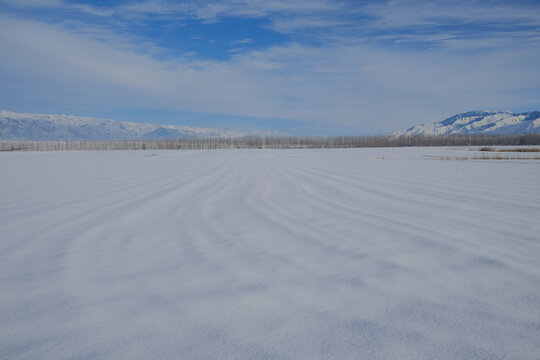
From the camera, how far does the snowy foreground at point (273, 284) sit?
1.22m

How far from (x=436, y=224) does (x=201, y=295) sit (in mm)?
2321

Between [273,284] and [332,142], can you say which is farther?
[332,142]

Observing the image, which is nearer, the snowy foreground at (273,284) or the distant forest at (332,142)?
A: the snowy foreground at (273,284)

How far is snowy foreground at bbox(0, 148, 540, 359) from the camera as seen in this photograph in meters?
1.22

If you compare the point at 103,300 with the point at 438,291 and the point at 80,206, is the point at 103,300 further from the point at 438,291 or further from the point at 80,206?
the point at 80,206

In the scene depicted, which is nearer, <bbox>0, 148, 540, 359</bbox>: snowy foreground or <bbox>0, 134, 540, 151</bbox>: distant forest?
<bbox>0, 148, 540, 359</bbox>: snowy foreground

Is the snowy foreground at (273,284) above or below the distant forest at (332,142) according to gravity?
below

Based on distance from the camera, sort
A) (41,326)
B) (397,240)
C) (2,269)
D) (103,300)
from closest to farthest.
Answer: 1. (41,326)
2. (103,300)
3. (2,269)
4. (397,240)

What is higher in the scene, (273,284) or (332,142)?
(332,142)

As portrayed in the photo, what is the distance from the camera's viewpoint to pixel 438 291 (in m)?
1.62

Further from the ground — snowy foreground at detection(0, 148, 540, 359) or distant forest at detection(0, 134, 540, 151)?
distant forest at detection(0, 134, 540, 151)

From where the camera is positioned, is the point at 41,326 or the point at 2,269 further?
the point at 2,269

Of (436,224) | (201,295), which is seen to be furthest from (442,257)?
(201,295)

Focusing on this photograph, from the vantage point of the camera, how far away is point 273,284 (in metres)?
1.74
